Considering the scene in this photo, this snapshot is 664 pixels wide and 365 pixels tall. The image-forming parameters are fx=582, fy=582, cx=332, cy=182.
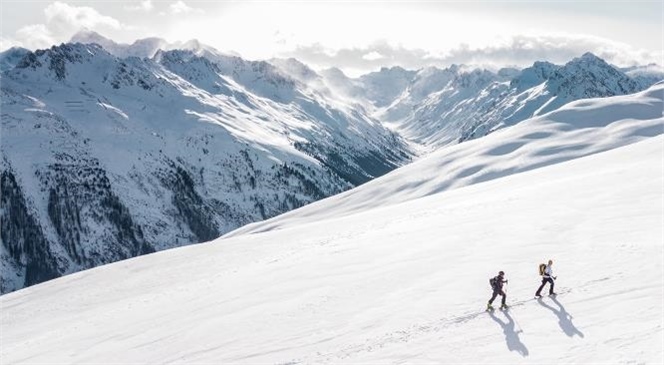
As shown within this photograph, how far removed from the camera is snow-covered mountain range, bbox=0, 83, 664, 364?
22.3m

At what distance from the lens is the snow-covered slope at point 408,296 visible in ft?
72.6

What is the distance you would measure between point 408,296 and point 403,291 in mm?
994

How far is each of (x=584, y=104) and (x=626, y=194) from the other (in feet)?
386

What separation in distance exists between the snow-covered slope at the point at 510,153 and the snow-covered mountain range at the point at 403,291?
44383 millimetres

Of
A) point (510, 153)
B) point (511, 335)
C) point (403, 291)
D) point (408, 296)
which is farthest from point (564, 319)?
point (510, 153)

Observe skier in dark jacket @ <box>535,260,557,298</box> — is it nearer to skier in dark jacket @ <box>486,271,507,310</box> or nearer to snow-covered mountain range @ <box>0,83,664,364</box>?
snow-covered mountain range @ <box>0,83,664,364</box>

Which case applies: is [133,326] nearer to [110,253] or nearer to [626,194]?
[626,194]

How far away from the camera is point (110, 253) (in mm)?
190125

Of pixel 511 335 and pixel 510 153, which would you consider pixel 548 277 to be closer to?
pixel 511 335

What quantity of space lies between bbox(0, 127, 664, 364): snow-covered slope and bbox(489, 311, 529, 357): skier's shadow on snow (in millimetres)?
84

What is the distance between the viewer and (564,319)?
2256 cm

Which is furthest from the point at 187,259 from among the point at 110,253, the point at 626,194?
the point at 110,253

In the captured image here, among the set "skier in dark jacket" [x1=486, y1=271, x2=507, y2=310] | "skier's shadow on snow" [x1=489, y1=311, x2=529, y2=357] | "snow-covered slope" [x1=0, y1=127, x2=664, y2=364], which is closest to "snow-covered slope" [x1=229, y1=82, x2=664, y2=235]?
"snow-covered slope" [x1=0, y1=127, x2=664, y2=364]

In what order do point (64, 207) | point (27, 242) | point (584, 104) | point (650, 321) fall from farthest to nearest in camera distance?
point (64, 207) → point (27, 242) → point (584, 104) → point (650, 321)
